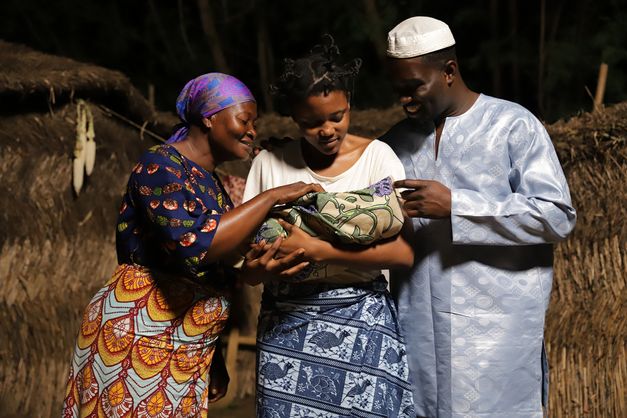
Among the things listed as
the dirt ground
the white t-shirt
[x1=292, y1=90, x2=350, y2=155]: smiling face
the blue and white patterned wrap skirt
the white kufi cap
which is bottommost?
the dirt ground

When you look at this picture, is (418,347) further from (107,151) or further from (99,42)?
(99,42)

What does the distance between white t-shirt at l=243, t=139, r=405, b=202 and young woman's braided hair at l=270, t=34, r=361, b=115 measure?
0.18m

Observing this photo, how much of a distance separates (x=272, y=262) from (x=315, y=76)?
0.55m

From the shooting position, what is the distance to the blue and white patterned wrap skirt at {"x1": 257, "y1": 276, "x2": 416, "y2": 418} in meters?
2.62

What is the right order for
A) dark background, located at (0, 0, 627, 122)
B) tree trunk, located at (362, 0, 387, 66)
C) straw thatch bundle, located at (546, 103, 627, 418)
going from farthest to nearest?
tree trunk, located at (362, 0, 387, 66) → dark background, located at (0, 0, 627, 122) → straw thatch bundle, located at (546, 103, 627, 418)

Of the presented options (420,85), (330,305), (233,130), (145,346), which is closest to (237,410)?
(145,346)

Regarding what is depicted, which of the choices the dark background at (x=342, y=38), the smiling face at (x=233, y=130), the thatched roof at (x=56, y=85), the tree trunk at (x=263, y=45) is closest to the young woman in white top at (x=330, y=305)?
the smiling face at (x=233, y=130)

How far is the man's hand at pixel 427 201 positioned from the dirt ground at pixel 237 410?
3.18 m

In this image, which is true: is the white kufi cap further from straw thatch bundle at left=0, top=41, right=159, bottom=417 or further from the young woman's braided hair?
straw thatch bundle at left=0, top=41, right=159, bottom=417

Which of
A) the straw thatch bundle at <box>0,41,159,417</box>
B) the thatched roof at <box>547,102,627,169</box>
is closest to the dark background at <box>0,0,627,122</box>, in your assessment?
the thatched roof at <box>547,102,627,169</box>

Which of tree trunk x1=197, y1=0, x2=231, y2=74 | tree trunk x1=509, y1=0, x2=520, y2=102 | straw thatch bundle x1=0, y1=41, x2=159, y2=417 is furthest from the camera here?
tree trunk x1=197, y1=0, x2=231, y2=74

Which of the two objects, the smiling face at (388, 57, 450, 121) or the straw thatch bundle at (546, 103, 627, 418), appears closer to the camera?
the smiling face at (388, 57, 450, 121)

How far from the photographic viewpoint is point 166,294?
2705 mm

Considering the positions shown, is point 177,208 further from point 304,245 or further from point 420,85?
point 420,85
